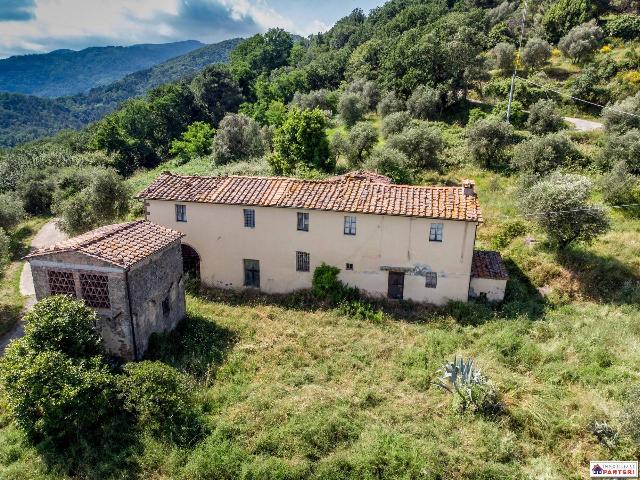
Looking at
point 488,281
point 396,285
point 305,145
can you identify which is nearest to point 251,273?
point 396,285

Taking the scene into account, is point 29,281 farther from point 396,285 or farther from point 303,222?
point 396,285

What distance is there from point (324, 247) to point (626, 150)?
24.4 meters

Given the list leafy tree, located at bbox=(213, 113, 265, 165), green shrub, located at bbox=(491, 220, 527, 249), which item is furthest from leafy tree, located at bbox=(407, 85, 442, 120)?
green shrub, located at bbox=(491, 220, 527, 249)

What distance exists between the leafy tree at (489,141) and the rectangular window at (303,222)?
68.5ft

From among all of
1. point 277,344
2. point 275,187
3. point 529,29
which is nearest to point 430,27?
point 529,29

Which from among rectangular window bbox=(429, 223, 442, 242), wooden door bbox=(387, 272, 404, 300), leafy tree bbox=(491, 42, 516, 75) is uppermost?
leafy tree bbox=(491, 42, 516, 75)

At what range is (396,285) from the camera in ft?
72.7

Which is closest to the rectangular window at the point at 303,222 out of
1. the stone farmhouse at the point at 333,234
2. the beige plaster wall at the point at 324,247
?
the stone farmhouse at the point at 333,234

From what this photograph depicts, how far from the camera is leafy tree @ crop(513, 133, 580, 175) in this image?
32125 millimetres

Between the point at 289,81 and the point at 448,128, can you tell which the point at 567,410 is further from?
the point at 289,81

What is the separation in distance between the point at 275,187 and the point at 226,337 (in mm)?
8592

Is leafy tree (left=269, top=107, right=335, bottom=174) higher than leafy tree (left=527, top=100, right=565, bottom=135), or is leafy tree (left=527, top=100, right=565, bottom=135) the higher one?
leafy tree (left=527, top=100, right=565, bottom=135)

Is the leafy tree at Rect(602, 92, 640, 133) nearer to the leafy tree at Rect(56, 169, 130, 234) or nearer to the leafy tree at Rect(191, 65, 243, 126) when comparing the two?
the leafy tree at Rect(56, 169, 130, 234)

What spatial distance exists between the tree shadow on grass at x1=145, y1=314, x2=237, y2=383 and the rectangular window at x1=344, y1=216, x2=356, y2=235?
24.4 feet
